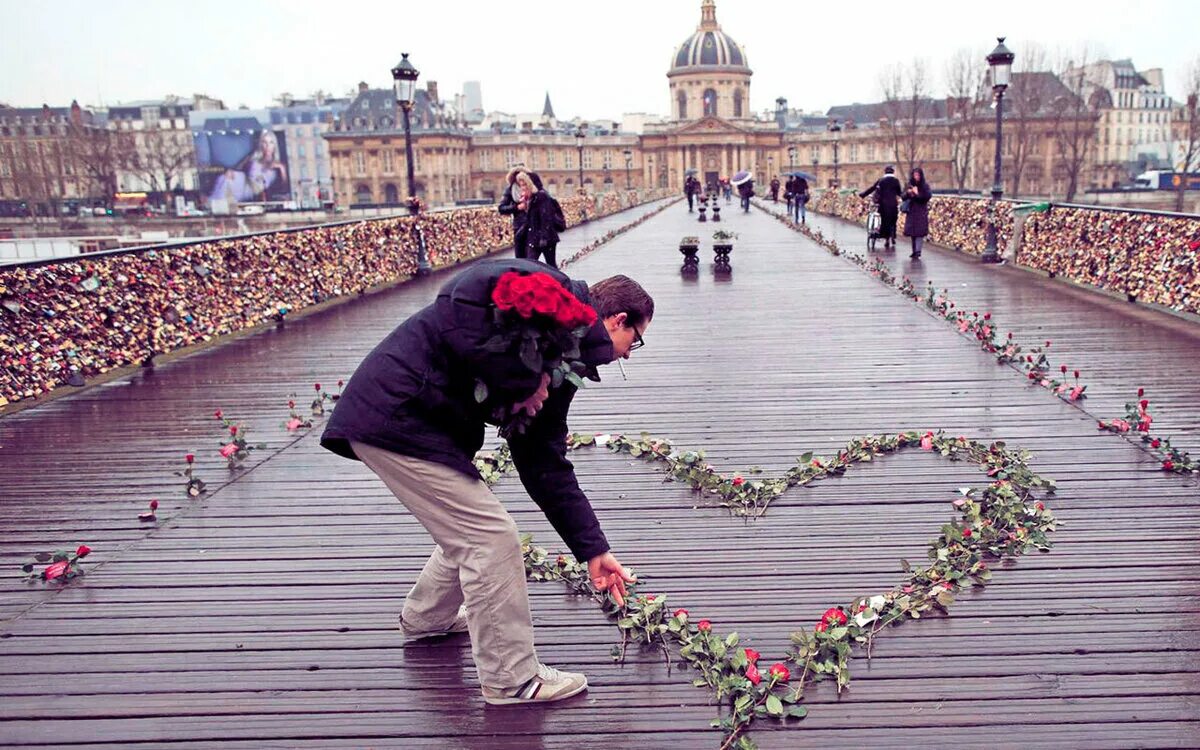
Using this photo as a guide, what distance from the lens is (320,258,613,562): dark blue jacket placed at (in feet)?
9.97

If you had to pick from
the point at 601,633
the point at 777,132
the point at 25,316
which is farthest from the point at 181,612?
the point at 777,132

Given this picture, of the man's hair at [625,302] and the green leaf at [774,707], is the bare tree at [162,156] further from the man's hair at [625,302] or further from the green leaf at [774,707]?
the green leaf at [774,707]

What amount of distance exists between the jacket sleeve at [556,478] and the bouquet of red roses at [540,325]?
7.6 inches

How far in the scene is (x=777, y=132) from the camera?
129875 millimetres

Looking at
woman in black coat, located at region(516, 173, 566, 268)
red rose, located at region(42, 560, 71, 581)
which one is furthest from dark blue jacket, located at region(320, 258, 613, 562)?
woman in black coat, located at region(516, 173, 566, 268)

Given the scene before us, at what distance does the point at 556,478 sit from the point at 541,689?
0.83 meters

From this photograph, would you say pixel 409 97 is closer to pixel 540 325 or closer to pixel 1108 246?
pixel 1108 246

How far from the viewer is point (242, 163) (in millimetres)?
113625

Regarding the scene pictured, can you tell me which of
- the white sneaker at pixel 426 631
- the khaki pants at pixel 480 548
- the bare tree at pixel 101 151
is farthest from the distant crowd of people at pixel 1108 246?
the bare tree at pixel 101 151

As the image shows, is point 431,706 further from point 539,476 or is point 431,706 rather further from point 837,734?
point 837,734

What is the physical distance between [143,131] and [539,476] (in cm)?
12226

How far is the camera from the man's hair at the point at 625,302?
10.8 feet

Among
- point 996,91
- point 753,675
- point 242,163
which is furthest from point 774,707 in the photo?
point 242,163

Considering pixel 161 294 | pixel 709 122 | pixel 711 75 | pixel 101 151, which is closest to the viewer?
pixel 161 294
